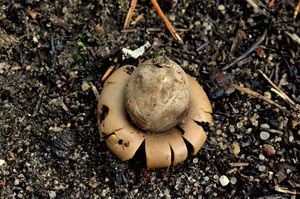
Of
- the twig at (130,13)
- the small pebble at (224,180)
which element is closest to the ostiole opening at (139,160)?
the small pebble at (224,180)

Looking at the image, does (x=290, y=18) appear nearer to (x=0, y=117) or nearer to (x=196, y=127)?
(x=196, y=127)

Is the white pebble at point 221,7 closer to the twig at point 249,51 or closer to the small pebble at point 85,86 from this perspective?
the twig at point 249,51

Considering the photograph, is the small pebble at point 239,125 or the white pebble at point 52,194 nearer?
the white pebble at point 52,194

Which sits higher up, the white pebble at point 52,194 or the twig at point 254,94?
the twig at point 254,94

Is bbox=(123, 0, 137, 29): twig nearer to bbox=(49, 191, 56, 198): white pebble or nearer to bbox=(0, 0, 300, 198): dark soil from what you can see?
bbox=(0, 0, 300, 198): dark soil

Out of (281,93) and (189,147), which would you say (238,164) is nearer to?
(189,147)

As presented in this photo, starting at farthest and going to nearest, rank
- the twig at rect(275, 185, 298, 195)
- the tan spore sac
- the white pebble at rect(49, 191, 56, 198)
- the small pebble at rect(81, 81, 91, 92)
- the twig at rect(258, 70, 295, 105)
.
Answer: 1. the twig at rect(258, 70, 295, 105)
2. the small pebble at rect(81, 81, 91, 92)
3. the twig at rect(275, 185, 298, 195)
4. the white pebble at rect(49, 191, 56, 198)
5. the tan spore sac

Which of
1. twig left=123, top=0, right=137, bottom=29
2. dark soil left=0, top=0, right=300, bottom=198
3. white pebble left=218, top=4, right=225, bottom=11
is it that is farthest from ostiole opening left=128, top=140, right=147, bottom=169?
white pebble left=218, top=4, right=225, bottom=11

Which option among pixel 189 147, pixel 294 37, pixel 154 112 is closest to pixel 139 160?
pixel 189 147
